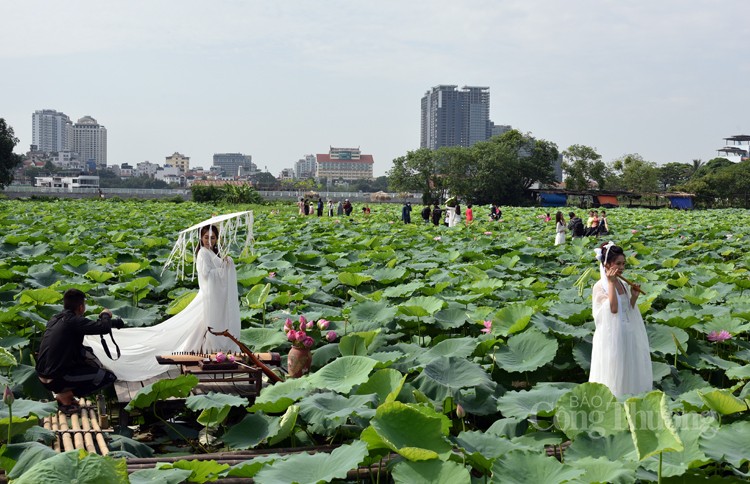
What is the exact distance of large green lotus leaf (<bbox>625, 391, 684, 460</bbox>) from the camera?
2600 millimetres

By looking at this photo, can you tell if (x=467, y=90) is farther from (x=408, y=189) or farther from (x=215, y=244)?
(x=215, y=244)

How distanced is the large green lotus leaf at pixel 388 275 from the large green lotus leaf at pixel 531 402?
4027 mm

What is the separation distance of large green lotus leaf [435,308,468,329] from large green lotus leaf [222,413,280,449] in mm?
2079

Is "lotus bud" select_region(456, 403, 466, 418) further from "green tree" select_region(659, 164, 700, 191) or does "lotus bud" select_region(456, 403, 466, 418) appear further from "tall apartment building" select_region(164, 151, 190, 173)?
"tall apartment building" select_region(164, 151, 190, 173)

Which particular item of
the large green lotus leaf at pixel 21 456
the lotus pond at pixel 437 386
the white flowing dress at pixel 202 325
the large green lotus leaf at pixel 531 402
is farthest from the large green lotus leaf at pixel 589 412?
the white flowing dress at pixel 202 325

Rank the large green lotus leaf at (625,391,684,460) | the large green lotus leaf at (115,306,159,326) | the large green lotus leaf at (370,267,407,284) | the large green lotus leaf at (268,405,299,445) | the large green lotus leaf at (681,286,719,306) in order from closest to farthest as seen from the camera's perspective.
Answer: the large green lotus leaf at (625,391,684,460) → the large green lotus leaf at (268,405,299,445) → the large green lotus leaf at (115,306,159,326) → the large green lotus leaf at (681,286,719,306) → the large green lotus leaf at (370,267,407,284)

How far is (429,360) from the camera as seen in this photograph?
4504 millimetres

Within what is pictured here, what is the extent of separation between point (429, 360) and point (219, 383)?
125 centimetres

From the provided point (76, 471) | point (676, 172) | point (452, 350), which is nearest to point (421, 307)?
point (452, 350)

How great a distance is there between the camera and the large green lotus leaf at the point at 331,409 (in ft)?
11.5

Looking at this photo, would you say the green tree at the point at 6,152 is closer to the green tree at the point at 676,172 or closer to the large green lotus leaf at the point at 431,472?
the large green lotus leaf at the point at 431,472

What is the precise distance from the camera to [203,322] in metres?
5.14

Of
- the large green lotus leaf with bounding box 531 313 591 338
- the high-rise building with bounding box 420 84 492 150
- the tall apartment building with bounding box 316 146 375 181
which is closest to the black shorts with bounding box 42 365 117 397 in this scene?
the large green lotus leaf with bounding box 531 313 591 338

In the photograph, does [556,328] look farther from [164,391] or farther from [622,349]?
[164,391]
